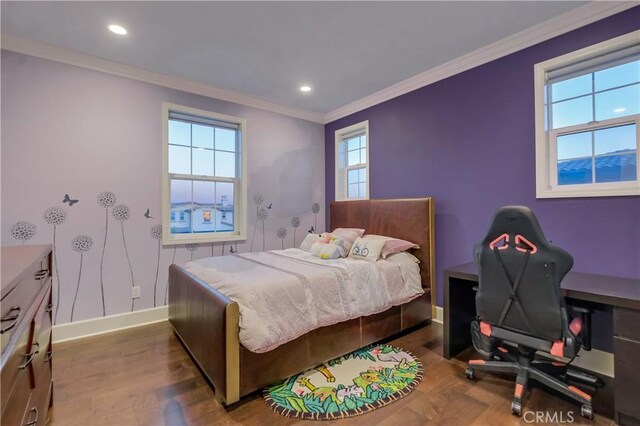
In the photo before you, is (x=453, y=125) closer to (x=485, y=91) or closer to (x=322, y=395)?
(x=485, y=91)

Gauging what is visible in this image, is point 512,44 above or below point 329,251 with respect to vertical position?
above

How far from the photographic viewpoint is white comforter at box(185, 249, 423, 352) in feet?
6.14

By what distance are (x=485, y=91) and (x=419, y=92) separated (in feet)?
2.45

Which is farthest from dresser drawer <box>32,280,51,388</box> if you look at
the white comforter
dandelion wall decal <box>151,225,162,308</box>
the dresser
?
dandelion wall decal <box>151,225,162,308</box>

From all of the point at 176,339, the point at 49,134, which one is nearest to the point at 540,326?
the point at 176,339

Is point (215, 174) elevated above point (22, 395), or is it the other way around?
point (215, 174)

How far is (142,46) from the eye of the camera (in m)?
2.69

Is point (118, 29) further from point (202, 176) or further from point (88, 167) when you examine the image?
point (202, 176)

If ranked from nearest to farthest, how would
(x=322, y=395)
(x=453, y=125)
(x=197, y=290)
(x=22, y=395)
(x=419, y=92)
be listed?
(x=22, y=395), (x=322, y=395), (x=197, y=290), (x=453, y=125), (x=419, y=92)

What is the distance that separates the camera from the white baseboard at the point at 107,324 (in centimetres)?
275

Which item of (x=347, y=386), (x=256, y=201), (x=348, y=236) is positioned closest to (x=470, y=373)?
(x=347, y=386)

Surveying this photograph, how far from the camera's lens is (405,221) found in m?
3.31

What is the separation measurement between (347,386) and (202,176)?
2.82 metres

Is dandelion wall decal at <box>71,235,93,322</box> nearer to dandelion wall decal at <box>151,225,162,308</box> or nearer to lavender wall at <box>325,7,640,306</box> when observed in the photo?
dandelion wall decal at <box>151,225,162,308</box>
